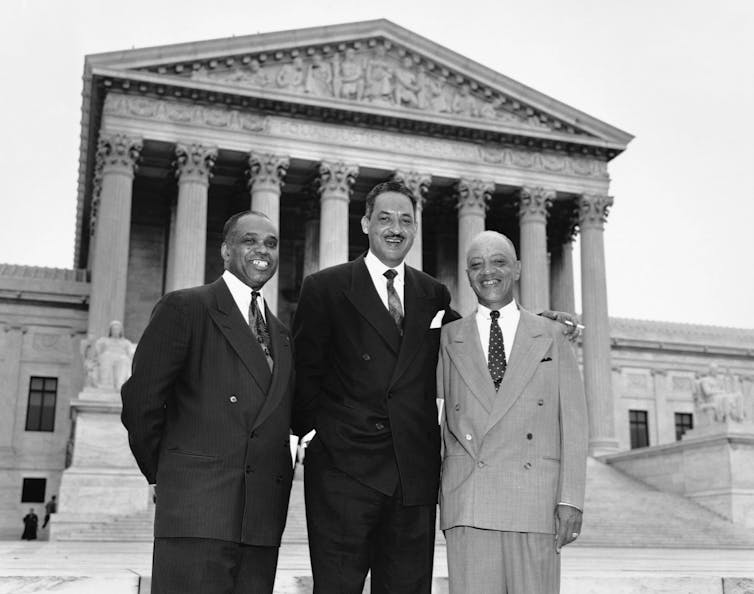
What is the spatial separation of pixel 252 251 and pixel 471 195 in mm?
35827

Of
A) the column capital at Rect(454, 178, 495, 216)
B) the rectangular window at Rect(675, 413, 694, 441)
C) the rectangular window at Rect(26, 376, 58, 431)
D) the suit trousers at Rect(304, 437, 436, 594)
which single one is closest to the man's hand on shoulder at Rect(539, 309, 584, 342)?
the suit trousers at Rect(304, 437, 436, 594)

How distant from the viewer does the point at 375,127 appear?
4050 cm

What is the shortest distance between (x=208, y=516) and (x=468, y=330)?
2.06m

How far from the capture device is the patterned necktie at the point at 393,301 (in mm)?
6227

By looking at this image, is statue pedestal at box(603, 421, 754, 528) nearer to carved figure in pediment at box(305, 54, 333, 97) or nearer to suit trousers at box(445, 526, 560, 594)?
carved figure in pediment at box(305, 54, 333, 97)

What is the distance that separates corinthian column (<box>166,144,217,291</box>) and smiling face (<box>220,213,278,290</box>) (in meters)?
30.3

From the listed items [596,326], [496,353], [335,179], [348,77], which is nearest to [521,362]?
[496,353]

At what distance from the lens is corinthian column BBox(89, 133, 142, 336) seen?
3522 cm

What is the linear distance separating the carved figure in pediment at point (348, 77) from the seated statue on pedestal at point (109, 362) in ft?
55.2

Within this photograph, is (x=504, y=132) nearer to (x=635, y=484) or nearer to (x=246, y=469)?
(x=635, y=484)

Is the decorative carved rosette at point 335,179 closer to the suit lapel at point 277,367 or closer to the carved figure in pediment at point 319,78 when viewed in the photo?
the carved figure in pediment at point 319,78

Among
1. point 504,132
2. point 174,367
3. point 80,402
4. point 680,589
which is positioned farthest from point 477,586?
point 504,132

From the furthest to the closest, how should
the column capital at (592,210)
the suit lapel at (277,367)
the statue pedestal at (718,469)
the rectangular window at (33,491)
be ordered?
the column capital at (592,210) → the rectangular window at (33,491) → the statue pedestal at (718,469) → the suit lapel at (277,367)

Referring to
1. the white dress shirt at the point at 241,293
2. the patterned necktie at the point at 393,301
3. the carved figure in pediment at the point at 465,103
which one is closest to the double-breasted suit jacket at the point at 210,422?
the white dress shirt at the point at 241,293
